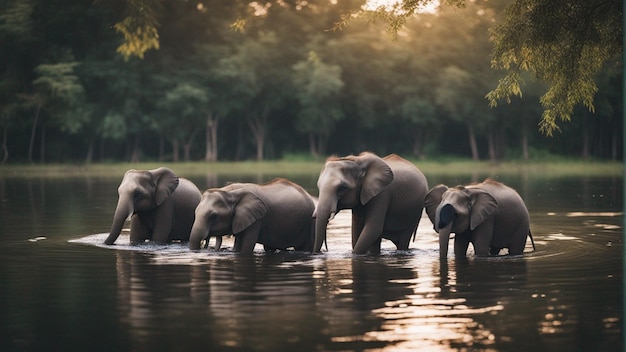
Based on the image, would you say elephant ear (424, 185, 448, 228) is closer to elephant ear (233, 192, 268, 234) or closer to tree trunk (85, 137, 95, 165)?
elephant ear (233, 192, 268, 234)

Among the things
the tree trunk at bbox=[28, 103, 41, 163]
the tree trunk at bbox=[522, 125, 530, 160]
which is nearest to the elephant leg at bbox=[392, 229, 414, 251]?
the tree trunk at bbox=[28, 103, 41, 163]

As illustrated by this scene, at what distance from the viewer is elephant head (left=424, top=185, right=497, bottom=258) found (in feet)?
60.5

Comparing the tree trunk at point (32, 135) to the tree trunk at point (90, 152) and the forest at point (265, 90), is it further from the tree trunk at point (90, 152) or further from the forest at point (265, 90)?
the tree trunk at point (90, 152)

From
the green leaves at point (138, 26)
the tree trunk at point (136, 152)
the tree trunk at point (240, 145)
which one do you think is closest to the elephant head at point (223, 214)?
the green leaves at point (138, 26)

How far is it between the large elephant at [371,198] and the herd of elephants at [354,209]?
2 cm

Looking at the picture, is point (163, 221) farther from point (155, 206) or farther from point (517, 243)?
point (517, 243)

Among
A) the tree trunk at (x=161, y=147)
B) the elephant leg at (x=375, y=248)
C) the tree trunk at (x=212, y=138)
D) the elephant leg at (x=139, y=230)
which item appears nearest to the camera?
the elephant leg at (x=375, y=248)

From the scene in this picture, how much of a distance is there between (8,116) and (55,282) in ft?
194

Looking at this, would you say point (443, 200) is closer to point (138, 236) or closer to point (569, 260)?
point (569, 260)

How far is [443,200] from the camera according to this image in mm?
18750

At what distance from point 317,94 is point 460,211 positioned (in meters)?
64.5

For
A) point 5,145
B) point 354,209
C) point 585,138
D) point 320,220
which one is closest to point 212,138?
point 5,145

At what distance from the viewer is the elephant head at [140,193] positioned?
21.2 meters

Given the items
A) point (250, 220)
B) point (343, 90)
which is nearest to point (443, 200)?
point (250, 220)
